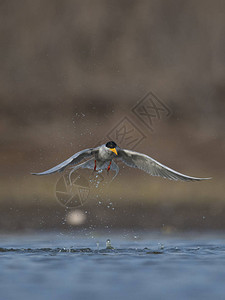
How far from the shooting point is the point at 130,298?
14.7 meters

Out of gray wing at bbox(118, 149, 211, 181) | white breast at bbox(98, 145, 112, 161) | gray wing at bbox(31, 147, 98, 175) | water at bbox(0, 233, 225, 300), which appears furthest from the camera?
white breast at bbox(98, 145, 112, 161)

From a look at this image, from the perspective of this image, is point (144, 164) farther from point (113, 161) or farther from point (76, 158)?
point (76, 158)

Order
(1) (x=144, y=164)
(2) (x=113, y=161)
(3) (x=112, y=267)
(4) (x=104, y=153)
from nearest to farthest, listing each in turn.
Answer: (3) (x=112, y=267) < (4) (x=104, y=153) < (1) (x=144, y=164) < (2) (x=113, y=161)

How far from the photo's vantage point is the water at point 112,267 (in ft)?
50.3

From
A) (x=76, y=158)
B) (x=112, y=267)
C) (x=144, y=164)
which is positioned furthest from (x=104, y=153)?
(x=112, y=267)

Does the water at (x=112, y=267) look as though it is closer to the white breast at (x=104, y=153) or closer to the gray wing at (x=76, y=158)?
the gray wing at (x=76, y=158)

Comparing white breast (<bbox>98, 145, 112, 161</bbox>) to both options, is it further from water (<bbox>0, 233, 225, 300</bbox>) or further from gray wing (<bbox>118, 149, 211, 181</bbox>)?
water (<bbox>0, 233, 225, 300</bbox>)

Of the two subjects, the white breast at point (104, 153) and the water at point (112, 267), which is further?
the white breast at point (104, 153)

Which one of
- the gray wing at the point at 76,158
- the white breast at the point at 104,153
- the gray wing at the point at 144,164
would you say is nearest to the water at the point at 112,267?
the gray wing at the point at 144,164

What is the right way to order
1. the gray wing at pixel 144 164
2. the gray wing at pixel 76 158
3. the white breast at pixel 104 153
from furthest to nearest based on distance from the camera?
the white breast at pixel 104 153 → the gray wing at pixel 144 164 → the gray wing at pixel 76 158

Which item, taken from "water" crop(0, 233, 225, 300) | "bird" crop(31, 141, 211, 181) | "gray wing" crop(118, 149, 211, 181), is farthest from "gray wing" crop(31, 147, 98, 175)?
"water" crop(0, 233, 225, 300)

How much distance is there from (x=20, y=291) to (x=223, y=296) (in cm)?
409

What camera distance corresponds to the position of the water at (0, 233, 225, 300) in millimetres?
15328

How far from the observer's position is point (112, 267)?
18.3 metres
